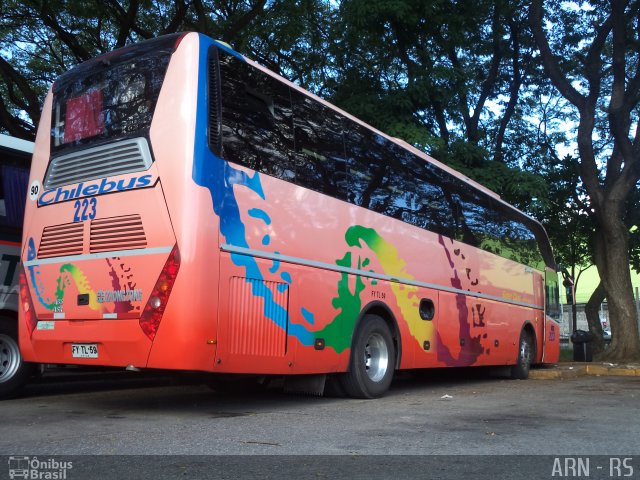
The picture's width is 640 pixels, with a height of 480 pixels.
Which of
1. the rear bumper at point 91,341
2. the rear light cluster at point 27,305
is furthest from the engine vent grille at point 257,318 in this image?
the rear light cluster at point 27,305

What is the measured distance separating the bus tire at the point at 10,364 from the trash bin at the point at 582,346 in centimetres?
1471

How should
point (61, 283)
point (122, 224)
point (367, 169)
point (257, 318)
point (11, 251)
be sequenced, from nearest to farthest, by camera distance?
1. point (122, 224)
2. point (257, 318)
3. point (61, 283)
4. point (11, 251)
5. point (367, 169)

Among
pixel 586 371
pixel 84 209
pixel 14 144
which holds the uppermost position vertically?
pixel 14 144

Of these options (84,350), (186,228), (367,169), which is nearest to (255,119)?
(186,228)

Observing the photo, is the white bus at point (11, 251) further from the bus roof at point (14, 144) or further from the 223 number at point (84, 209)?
the 223 number at point (84, 209)

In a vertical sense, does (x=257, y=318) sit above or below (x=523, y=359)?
above

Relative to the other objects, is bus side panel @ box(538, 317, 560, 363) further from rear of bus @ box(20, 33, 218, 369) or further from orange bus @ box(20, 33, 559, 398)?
rear of bus @ box(20, 33, 218, 369)

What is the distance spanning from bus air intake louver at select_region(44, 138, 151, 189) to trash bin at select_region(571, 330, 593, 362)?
15.1 metres

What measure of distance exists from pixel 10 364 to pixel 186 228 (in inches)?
138

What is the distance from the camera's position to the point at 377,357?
896 centimetres

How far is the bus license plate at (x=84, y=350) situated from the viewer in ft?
21.6

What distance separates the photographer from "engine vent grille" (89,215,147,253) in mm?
6469

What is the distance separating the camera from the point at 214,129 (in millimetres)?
6566

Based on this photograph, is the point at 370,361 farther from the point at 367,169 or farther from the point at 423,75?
the point at 423,75
